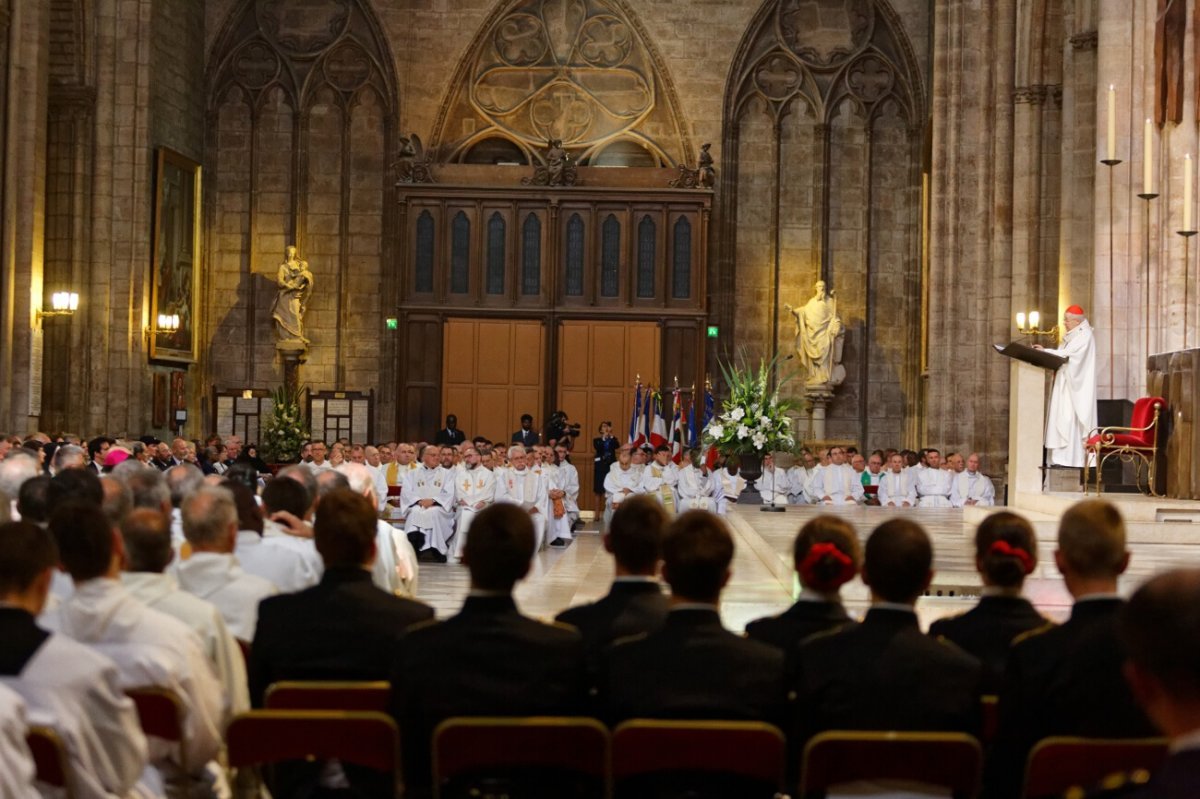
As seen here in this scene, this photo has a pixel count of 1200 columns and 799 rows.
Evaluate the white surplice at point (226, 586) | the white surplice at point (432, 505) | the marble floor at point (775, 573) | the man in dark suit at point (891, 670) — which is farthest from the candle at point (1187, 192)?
the man in dark suit at point (891, 670)

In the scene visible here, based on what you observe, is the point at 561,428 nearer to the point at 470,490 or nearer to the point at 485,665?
the point at 470,490

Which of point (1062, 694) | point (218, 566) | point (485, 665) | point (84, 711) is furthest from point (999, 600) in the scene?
point (218, 566)

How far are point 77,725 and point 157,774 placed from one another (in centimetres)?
87

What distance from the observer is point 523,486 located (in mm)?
19547

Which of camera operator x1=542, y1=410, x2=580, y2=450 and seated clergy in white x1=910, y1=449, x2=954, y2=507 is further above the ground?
camera operator x1=542, y1=410, x2=580, y2=450

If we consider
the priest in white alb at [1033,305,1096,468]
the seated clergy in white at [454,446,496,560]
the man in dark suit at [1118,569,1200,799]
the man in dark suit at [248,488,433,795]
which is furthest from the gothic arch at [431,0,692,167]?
the man in dark suit at [1118,569,1200,799]

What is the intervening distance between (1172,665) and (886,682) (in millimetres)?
1978

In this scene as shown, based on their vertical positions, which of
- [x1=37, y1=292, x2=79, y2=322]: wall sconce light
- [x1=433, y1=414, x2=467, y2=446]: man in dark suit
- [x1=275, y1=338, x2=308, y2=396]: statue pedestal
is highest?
[x1=37, y1=292, x2=79, y2=322]: wall sconce light

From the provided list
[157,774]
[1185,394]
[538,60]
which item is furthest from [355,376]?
[157,774]

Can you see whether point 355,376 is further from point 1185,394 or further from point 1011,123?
point 1185,394

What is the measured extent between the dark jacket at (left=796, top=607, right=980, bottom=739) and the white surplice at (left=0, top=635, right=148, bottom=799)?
174 cm

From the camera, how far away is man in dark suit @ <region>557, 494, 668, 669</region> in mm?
4738

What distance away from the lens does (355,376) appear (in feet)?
88.8

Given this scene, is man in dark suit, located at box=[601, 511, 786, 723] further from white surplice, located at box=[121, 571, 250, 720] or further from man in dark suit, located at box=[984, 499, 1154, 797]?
white surplice, located at box=[121, 571, 250, 720]
